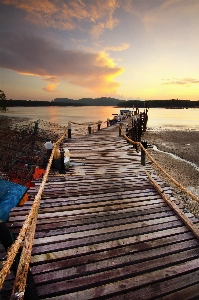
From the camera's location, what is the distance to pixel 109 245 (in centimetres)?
345

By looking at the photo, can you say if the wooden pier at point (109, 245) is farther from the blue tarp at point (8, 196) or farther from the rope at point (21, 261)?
the blue tarp at point (8, 196)

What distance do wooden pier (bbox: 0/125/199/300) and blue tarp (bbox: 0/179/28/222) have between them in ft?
1.90

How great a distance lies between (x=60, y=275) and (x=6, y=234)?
41.7 inches

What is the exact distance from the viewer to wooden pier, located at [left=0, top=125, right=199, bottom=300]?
2.74m

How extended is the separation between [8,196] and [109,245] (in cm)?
330

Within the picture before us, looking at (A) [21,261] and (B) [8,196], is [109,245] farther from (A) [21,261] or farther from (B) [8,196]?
(B) [8,196]

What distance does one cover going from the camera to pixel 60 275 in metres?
2.84

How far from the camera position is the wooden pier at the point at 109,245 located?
2.74 meters

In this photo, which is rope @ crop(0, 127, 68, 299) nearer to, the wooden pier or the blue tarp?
the wooden pier

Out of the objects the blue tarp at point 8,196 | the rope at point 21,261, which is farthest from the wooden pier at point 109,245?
the blue tarp at point 8,196

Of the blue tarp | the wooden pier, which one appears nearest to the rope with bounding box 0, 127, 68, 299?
the wooden pier

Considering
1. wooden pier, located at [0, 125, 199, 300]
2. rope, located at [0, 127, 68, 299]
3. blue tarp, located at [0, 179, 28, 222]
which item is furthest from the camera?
blue tarp, located at [0, 179, 28, 222]

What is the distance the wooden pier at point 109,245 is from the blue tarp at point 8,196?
1.90ft

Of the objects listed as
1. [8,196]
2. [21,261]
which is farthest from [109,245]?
[8,196]
